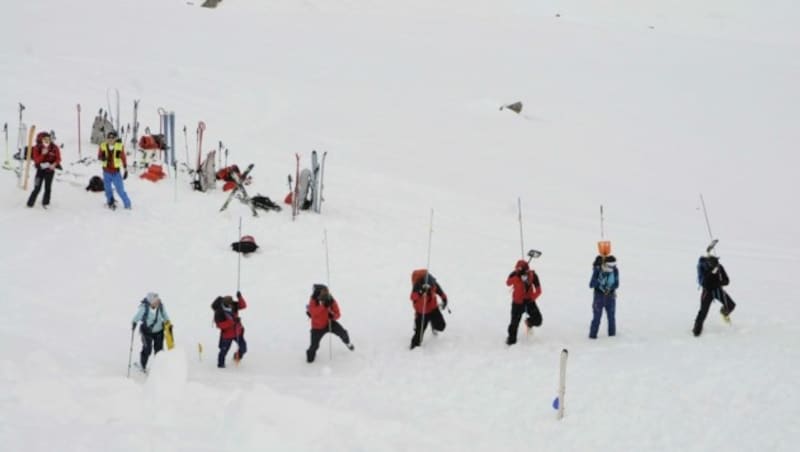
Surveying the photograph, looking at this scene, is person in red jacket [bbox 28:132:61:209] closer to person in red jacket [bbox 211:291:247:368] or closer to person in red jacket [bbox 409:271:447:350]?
person in red jacket [bbox 211:291:247:368]

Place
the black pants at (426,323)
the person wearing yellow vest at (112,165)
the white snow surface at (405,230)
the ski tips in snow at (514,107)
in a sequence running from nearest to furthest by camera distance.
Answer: the white snow surface at (405,230), the black pants at (426,323), the person wearing yellow vest at (112,165), the ski tips in snow at (514,107)

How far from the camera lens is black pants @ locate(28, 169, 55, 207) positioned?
14984 millimetres

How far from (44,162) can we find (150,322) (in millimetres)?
6119

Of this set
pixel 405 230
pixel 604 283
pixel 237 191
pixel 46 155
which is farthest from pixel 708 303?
pixel 46 155

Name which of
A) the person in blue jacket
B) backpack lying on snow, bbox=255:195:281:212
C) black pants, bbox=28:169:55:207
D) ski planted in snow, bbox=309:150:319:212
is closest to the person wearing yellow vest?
black pants, bbox=28:169:55:207

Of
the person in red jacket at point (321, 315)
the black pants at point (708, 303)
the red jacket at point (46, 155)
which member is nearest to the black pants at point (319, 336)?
the person in red jacket at point (321, 315)

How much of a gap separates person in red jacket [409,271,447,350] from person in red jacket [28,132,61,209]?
25.1 ft

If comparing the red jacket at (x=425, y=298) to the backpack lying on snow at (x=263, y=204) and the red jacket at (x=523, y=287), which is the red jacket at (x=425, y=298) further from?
the backpack lying on snow at (x=263, y=204)

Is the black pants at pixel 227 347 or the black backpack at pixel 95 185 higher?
the black backpack at pixel 95 185

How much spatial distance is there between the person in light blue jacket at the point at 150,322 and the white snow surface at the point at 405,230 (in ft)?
1.43

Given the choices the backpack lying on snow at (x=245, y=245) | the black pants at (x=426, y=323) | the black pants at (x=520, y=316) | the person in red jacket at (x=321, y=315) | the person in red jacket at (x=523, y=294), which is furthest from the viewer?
the backpack lying on snow at (x=245, y=245)

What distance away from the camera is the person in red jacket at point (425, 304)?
11.3 meters

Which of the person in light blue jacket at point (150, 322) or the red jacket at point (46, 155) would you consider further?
the red jacket at point (46, 155)

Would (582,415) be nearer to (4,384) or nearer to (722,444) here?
(722,444)
